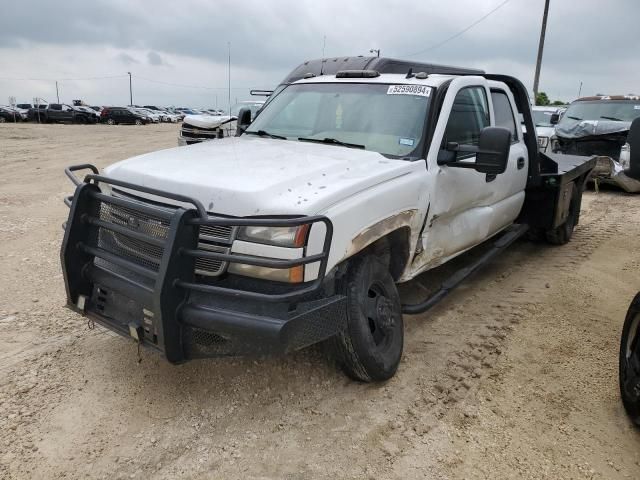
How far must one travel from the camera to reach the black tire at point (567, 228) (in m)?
6.64

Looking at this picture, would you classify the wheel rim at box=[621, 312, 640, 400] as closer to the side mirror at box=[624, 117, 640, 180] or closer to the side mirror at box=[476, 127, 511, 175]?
the side mirror at box=[624, 117, 640, 180]

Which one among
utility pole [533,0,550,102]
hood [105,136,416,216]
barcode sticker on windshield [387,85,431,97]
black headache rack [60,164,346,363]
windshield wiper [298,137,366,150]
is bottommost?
black headache rack [60,164,346,363]

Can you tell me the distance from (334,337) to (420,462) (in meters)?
0.80

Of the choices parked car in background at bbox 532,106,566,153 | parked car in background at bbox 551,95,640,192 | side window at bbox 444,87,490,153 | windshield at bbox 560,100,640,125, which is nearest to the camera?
side window at bbox 444,87,490,153

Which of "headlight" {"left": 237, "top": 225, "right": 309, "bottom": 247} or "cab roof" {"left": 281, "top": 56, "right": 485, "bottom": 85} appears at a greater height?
"cab roof" {"left": 281, "top": 56, "right": 485, "bottom": 85}

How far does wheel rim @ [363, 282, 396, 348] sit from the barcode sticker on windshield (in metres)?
1.49

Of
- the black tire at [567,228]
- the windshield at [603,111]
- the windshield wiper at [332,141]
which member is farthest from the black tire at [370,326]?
the windshield at [603,111]

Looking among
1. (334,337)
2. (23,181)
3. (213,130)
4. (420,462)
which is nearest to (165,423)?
(334,337)

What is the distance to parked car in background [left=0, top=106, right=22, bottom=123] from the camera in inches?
1439

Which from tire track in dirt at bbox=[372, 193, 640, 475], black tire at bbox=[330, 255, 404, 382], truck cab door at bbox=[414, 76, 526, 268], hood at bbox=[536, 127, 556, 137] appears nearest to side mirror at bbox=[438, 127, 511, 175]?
truck cab door at bbox=[414, 76, 526, 268]

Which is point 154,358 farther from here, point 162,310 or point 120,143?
point 120,143

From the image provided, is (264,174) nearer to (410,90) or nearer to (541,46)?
(410,90)

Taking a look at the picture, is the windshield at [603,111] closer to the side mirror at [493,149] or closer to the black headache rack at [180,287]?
the side mirror at [493,149]

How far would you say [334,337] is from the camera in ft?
10.3
